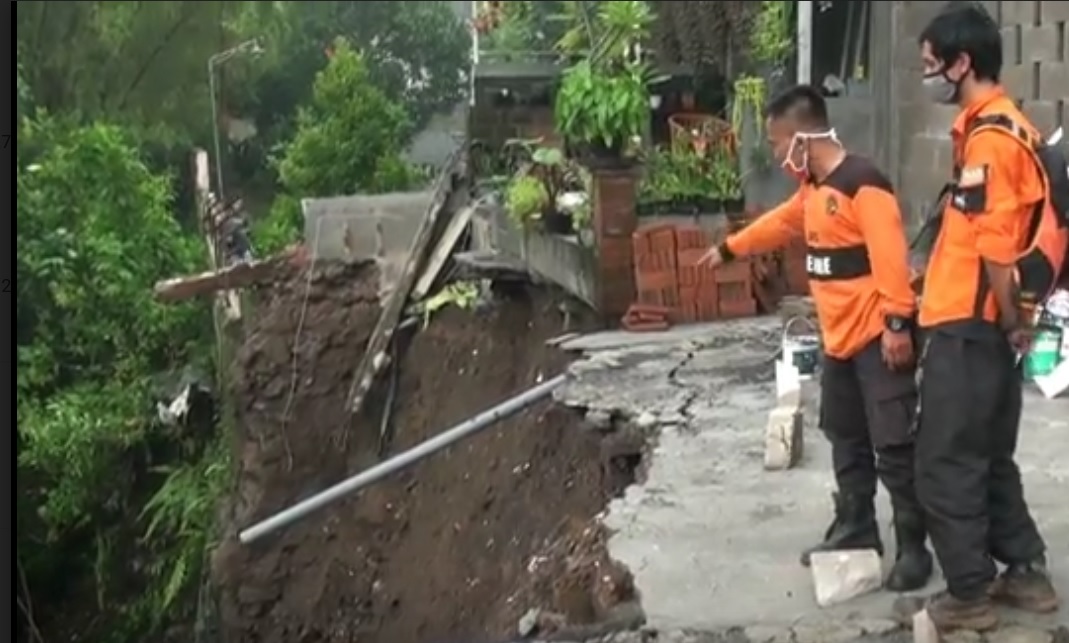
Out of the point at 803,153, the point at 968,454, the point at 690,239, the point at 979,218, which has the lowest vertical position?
the point at 968,454

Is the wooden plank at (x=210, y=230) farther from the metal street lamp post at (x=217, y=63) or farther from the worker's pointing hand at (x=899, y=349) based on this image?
the worker's pointing hand at (x=899, y=349)

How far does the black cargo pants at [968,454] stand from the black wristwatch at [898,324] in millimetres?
217

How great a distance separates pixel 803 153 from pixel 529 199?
564cm

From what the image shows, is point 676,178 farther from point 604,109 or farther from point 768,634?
point 768,634

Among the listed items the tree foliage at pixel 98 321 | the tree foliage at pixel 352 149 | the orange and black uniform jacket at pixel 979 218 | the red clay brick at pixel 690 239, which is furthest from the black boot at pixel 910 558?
the tree foliage at pixel 98 321

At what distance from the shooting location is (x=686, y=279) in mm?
9562

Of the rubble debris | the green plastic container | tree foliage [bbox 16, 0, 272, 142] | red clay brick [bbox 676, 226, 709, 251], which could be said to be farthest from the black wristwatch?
tree foliage [bbox 16, 0, 272, 142]

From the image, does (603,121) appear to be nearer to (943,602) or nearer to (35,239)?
(943,602)

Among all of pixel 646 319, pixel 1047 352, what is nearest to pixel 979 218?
pixel 1047 352

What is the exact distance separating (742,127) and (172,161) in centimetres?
762

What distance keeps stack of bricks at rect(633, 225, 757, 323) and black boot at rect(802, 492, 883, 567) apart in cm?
436

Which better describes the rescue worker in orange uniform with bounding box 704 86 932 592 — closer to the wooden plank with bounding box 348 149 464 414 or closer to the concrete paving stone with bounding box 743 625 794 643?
the concrete paving stone with bounding box 743 625 794 643

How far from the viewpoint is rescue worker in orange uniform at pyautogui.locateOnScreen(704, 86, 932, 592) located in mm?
4645

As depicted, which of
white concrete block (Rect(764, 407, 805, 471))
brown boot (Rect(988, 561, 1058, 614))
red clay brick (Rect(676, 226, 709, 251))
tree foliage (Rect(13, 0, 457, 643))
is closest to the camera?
brown boot (Rect(988, 561, 1058, 614))
